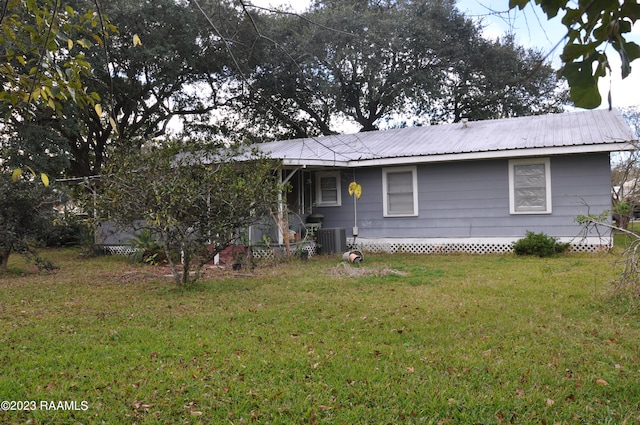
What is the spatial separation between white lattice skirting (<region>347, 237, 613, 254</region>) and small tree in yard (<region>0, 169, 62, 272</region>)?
7.67m

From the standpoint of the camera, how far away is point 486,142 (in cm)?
1238

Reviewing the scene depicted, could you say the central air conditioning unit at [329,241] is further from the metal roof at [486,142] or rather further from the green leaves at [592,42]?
the green leaves at [592,42]

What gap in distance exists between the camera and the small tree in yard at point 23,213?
9422mm

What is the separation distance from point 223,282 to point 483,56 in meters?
18.9

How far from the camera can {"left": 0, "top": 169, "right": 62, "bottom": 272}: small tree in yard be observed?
9.42 meters

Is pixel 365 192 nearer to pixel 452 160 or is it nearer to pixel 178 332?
pixel 452 160

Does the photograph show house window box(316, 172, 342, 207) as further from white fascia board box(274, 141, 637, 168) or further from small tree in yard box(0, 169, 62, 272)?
small tree in yard box(0, 169, 62, 272)

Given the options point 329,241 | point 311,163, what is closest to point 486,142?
point 311,163

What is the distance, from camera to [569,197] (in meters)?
11.3

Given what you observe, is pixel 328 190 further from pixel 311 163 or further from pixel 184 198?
pixel 184 198

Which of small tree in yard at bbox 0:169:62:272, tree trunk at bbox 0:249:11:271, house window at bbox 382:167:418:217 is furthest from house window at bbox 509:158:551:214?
tree trunk at bbox 0:249:11:271

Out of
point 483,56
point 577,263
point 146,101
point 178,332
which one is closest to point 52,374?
point 178,332

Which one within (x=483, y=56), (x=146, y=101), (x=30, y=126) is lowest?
(x=30, y=126)

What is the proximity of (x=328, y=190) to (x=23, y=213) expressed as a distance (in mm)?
7736
